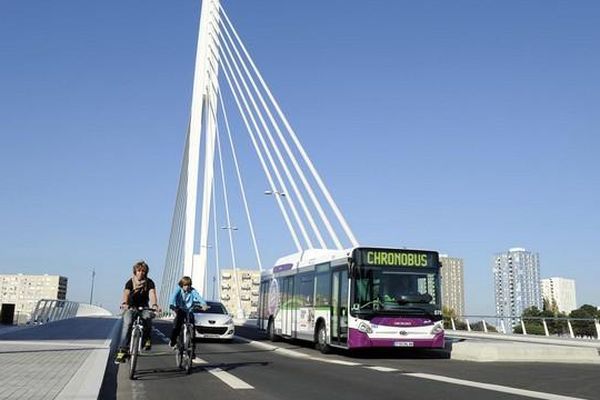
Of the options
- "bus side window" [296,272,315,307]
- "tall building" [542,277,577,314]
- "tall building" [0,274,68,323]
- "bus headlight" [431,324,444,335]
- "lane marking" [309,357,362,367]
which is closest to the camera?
"lane marking" [309,357,362,367]

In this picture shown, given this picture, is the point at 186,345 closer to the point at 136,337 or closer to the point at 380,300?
the point at 136,337

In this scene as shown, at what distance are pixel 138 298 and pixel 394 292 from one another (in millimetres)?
7040

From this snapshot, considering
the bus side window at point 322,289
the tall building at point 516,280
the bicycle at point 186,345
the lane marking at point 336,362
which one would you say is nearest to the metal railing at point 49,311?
the bus side window at point 322,289

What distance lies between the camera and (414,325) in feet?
49.7

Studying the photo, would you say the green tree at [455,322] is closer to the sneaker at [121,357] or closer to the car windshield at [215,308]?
the car windshield at [215,308]

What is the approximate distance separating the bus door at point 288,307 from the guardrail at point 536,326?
500 inches

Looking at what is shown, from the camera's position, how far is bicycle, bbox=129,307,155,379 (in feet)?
32.5

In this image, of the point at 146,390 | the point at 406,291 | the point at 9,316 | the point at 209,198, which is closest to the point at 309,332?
the point at 406,291

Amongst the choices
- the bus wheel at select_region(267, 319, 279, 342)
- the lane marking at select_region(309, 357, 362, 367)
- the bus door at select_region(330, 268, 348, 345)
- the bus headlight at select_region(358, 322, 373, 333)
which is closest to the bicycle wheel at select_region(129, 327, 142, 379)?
the lane marking at select_region(309, 357, 362, 367)

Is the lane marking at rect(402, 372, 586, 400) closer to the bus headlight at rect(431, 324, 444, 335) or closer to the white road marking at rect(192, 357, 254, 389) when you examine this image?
the white road marking at rect(192, 357, 254, 389)

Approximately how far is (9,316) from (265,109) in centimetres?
1347

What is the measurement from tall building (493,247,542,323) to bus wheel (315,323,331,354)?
7578 cm

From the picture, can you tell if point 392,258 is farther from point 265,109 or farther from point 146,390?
point 265,109

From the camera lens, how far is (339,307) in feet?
52.0
